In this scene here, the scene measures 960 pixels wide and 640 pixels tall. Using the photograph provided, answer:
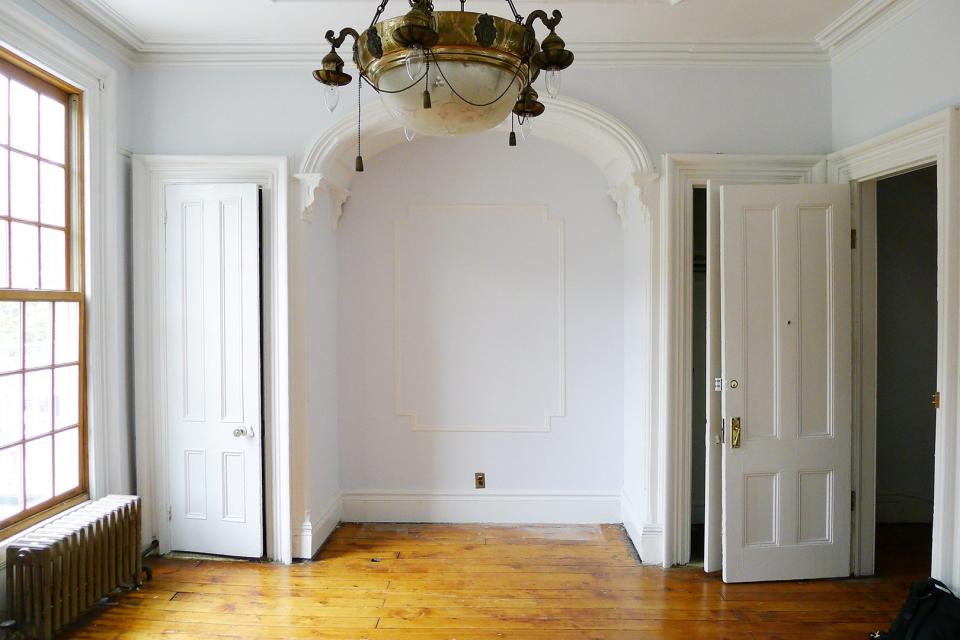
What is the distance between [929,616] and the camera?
92.4 inches

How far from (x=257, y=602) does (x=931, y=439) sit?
447 cm

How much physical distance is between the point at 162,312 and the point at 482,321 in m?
1.97

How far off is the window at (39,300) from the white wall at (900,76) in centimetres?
413

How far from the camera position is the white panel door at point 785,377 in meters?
3.08

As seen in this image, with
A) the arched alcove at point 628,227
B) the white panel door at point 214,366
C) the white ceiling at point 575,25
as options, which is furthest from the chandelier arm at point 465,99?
the white panel door at point 214,366

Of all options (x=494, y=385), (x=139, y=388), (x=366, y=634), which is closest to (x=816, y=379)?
(x=494, y=385)

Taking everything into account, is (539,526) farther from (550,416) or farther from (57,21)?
(57,21)

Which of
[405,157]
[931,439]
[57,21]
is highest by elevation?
[57,21]

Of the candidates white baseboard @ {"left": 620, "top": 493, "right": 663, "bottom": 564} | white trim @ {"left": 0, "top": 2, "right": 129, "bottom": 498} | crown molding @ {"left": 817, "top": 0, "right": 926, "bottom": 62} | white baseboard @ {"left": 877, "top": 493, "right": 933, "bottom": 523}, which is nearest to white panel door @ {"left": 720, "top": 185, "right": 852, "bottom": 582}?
white baseboard @ {"left": 620, "top": 493, "right": 663, "bottom": 564}

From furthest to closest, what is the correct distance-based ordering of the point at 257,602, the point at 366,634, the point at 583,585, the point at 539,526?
the point at 539,526 < the point at 583,585 < the point at 257,602 < the point at 366,634

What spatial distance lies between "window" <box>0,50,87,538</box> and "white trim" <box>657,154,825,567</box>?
124 inches

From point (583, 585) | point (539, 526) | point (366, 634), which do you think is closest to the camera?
point (366, 634)

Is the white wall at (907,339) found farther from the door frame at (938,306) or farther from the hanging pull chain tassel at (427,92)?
the hanging pull chain tassel at (427,92)

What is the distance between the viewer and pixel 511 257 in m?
4.01
